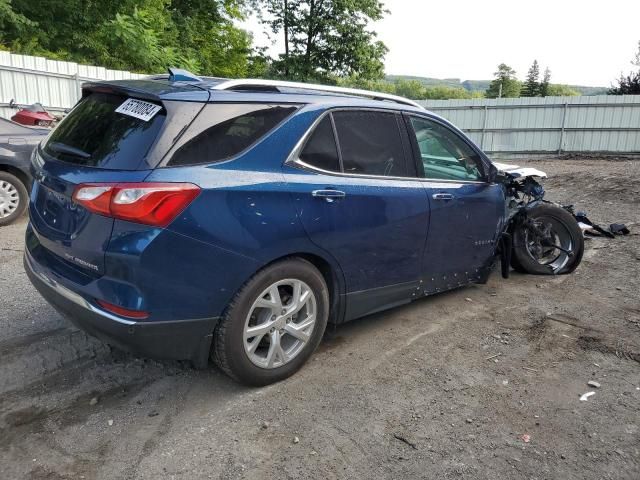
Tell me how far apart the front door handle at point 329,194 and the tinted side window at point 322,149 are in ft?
0.53

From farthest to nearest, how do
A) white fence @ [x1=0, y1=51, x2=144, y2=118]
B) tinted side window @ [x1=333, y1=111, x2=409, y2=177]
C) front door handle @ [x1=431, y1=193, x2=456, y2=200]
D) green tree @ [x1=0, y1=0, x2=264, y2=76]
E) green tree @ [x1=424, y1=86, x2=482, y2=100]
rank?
green tree @ [x1=424, y1=86, x2=482, y2=100]
green tree @ [x1=0, y1=0, x2=264, y2=76]
white fence @ [x1=0, y1=51, x2=144, y2=118]
front door handle @ [x1=431, y1=193, x2=456, y2=200]
tinted side window @ [x1=333, y1=111, x2=409, y2=177]

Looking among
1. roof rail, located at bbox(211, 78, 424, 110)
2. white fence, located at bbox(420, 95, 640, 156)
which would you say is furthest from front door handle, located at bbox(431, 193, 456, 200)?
white fence, located at bbox(420, 95, 640, 156)

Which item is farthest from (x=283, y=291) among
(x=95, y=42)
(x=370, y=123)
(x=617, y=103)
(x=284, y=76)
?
(x=284, y=76)

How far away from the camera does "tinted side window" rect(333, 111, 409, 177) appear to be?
11.5ft

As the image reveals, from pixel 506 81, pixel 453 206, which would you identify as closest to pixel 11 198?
pixel 453 206

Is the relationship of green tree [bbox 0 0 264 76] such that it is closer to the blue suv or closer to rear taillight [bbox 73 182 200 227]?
the blue suv

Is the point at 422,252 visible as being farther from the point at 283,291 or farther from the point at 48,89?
the point at 48,89

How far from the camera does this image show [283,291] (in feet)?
10.6

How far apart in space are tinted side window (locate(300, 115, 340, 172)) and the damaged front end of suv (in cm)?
234

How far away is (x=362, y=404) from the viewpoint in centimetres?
311

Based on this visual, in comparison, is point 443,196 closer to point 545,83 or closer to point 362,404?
point 362,404

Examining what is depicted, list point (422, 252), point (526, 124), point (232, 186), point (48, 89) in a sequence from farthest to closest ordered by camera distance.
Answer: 1. point (526, 124)
2. point (48, 89)
3. point (422, 252)
4. point (232, 186)

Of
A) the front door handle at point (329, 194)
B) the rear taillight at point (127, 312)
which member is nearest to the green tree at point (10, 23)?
the front door handle at point (329, 194)

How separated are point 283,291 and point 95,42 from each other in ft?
58.1
